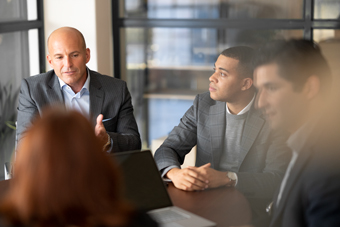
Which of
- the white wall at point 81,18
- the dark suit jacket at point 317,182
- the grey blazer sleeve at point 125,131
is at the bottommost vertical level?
the grey blazer sleeve at point 125,131

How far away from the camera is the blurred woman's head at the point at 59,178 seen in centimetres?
79

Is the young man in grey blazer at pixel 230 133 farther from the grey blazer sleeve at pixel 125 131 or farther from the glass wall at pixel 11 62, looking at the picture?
the glass wall at pixel 11 62

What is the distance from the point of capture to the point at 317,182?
1122mm

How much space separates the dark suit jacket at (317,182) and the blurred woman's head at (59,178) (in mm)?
600

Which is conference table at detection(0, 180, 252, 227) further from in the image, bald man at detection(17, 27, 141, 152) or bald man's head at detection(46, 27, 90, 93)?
bald man's head at detection(46, 27, 90, 93)

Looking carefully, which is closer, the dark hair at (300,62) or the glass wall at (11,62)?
the dark hair at (300,62)

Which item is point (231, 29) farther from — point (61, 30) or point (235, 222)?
point (235, 222)

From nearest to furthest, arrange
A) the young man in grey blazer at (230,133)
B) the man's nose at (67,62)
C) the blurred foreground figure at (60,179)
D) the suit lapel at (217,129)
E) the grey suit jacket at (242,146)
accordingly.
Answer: the blurred foreground figure at (60,179)
the grey suit jacket at (242,146)
the young man in grey blazer at (230,133)
the suit lapel at (217,129)
the man's nose at (67,62)

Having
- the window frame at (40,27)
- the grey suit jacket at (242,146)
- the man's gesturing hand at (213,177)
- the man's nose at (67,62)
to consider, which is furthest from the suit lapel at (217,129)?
the window frame at (40,27)

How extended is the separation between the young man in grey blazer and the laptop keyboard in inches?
16.3

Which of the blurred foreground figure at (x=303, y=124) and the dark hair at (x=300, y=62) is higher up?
the dark hair at (x=300, y=62)

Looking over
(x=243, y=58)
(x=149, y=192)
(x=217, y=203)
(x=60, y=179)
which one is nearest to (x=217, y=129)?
(x=243, y=58)

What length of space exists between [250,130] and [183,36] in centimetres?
239

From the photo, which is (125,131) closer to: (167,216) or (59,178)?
(167,216)
